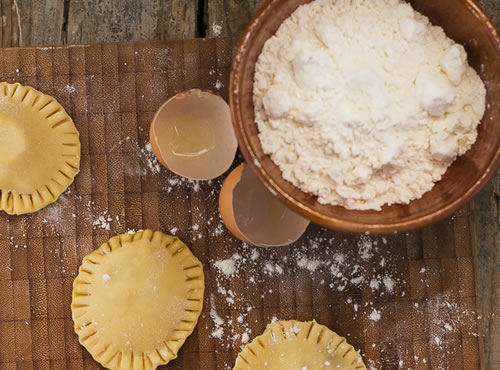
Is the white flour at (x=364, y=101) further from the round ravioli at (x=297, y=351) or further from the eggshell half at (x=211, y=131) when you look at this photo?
the round ravioli at (x=297, y=351)

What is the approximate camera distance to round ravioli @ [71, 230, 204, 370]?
1.23 meters

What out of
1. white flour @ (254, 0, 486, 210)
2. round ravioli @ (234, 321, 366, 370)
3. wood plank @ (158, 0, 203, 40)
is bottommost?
round ravioli @ (234, 321, 366, 370)

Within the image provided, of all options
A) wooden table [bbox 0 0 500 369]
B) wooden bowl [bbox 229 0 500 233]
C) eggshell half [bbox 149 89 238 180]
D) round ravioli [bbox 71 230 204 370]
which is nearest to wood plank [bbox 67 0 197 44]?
wooden table [bbox 0 0 500 369]

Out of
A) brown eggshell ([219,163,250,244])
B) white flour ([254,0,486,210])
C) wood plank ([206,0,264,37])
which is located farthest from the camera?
wood plank ([206,0,264,37])

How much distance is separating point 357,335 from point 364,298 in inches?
3.3

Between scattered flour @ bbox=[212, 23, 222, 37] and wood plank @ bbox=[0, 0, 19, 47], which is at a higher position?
wood plank @ bbox=[0, 0, 19, 47]

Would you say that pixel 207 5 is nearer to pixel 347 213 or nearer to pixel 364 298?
pixel 347 213

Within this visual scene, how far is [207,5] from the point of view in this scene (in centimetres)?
136

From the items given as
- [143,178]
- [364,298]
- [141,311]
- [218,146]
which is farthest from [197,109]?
[364,298]

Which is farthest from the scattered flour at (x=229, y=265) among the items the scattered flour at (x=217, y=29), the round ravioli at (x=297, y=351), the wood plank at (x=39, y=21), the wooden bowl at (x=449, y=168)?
the wood plank at (x=39, y=21)

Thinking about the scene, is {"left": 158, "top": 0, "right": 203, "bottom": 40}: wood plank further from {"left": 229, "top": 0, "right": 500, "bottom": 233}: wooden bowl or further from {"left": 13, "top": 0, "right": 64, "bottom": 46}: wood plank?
{"left": 229, "top": 0, "right": 500, "bottom": 233}: wooden bowl

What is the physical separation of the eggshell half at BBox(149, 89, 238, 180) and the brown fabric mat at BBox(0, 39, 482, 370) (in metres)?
0.06

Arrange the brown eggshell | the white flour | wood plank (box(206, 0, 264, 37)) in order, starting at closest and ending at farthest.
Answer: the white flour
the brown eggshell
wood plank (box(206, 0, 264, 37))

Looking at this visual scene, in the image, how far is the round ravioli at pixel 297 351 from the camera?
123cm
